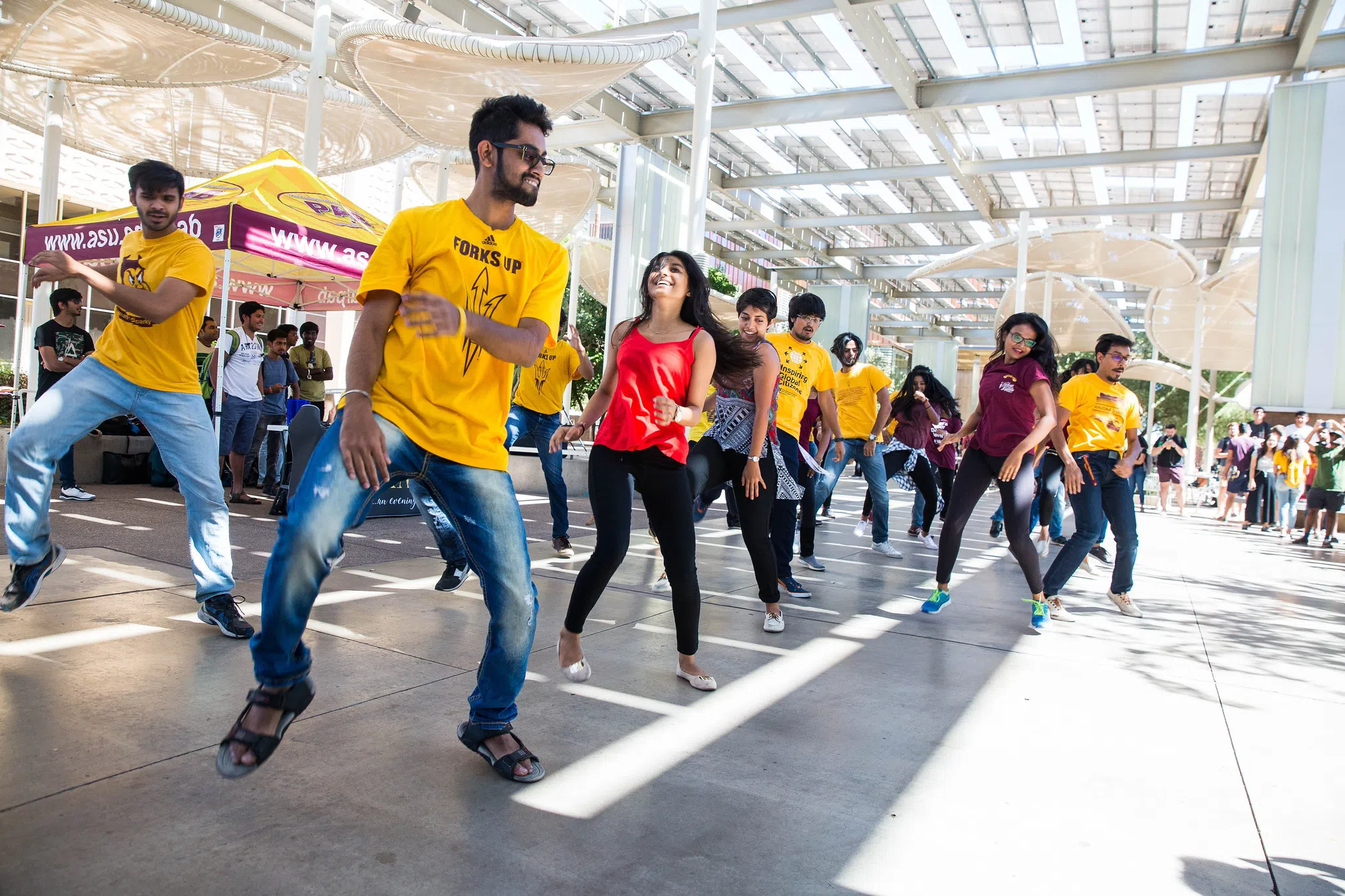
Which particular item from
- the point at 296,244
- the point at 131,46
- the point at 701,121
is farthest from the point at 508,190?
the point at 131,46

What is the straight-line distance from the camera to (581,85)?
10516 mm

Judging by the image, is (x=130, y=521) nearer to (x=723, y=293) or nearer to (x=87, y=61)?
(x=87, y=61)

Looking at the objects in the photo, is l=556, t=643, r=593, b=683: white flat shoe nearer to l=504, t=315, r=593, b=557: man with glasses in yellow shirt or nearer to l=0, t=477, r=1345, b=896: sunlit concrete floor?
l=0, t=477, r=1345, b=896: sunlit concrete floor

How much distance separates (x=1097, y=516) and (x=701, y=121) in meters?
6.68

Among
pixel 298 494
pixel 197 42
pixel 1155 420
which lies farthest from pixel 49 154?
pixel 1155 420

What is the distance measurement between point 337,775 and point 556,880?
2.70ft

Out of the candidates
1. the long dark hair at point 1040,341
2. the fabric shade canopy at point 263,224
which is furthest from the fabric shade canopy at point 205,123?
the long dark hair at point 1040,341

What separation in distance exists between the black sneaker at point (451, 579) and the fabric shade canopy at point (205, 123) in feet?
33.3

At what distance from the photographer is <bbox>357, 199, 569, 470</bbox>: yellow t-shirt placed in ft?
7.74

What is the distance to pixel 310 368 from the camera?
10.2 metres

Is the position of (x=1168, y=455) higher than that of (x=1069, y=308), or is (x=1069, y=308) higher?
(x=1069, y=308)

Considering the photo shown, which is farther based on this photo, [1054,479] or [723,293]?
[723,293]

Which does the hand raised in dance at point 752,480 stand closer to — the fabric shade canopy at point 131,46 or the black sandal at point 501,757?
the black sandal at point 501,757

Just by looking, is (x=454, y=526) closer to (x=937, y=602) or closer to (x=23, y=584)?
(x=23, y=584)
